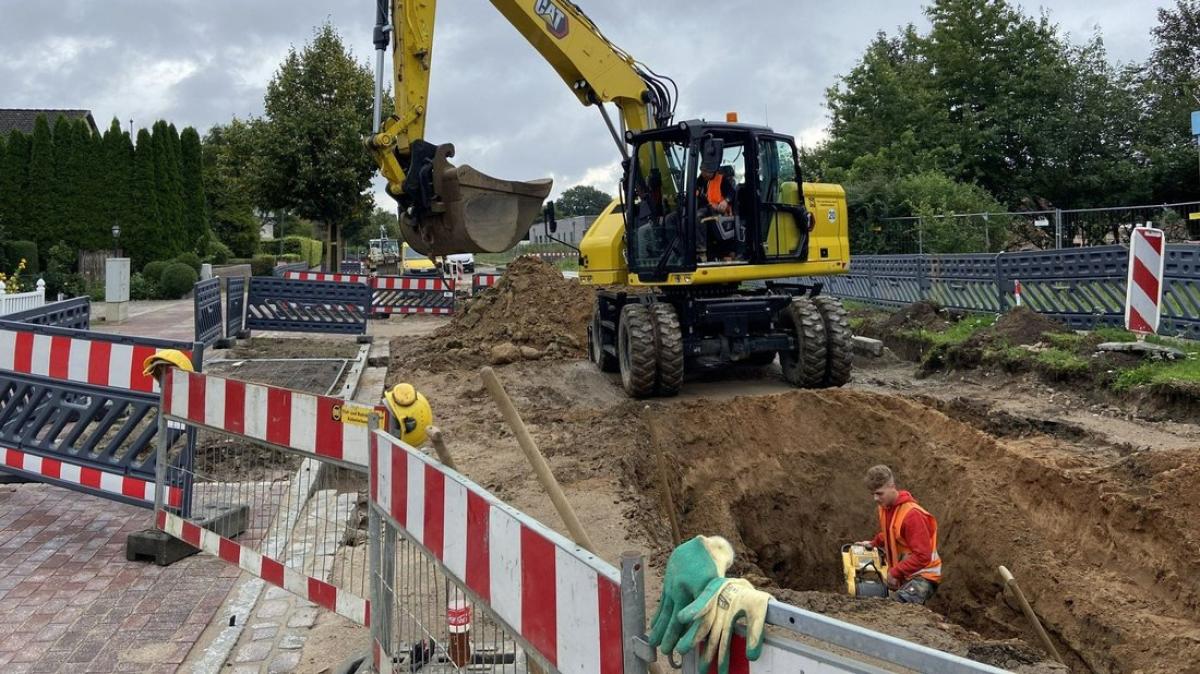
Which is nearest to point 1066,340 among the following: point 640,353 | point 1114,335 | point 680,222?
point 1114,335

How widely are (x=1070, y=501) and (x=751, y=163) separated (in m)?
5.18

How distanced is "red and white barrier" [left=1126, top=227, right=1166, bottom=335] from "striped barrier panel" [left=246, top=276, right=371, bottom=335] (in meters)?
12.8

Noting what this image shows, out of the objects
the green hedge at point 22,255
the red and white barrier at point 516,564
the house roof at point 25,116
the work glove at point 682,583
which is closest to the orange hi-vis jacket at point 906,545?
the red and white barrier at point 516,564

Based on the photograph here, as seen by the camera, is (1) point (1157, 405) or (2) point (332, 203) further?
(2) point (332, 203)

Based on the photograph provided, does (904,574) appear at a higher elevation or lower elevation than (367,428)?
lower

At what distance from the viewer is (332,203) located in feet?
89.5

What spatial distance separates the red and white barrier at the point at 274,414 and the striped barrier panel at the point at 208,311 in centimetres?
955

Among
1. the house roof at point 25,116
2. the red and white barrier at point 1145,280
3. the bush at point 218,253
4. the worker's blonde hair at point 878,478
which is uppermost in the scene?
the house roof at point 25,116

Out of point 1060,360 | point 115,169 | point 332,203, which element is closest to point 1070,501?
point 1060,360

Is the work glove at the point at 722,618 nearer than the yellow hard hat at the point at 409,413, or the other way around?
the work glove at the point at 722,618

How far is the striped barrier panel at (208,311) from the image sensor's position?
1445cm

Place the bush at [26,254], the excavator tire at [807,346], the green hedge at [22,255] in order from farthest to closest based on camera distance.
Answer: the bush at [26,254] < the green hedge at [22,255] < the excavator tire at [807,346]

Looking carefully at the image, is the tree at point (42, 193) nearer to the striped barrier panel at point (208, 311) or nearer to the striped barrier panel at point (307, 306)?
the striped barrier panel at point (307, 306)

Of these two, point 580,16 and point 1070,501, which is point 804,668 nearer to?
point 1070,501
